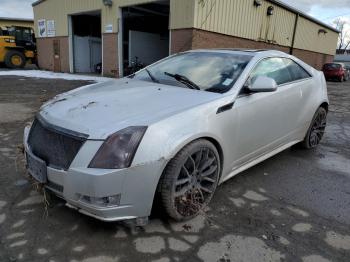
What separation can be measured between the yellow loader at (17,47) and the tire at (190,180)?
71.7ft

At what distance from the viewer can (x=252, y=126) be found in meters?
3.33

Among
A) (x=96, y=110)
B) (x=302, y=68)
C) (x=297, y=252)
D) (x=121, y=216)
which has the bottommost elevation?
(x=297, y=252)

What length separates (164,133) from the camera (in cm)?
244

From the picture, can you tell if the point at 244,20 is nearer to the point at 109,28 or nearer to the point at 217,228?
the point at 109,28

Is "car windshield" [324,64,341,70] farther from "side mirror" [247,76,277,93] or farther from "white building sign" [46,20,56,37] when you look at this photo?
"side mirror" [247,76,277,93]

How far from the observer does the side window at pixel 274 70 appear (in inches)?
141

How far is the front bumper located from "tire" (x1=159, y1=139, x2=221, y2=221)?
0.15m

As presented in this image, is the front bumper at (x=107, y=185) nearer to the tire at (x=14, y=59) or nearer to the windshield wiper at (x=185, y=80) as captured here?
the windshield wiper at (x=185, y=80)

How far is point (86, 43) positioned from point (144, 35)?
4287mm

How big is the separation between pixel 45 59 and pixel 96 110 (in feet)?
71.9

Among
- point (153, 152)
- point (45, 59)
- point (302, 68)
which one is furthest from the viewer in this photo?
point (45, 59)

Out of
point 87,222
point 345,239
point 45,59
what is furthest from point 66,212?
point 45,59

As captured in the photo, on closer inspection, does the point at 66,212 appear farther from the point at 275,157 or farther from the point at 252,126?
the point at 275,157

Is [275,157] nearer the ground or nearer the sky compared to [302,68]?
nearer the ground
